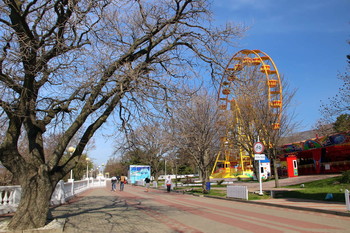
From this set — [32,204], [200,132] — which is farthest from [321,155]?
[32,204]

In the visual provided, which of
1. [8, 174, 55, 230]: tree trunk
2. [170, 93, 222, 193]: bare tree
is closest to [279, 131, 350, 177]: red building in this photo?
[170, 93, 222, 193]: bare tree

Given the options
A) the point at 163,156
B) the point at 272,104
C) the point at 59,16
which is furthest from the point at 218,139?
the point at 59,16

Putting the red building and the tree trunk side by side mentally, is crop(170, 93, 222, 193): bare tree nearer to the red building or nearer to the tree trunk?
the red building

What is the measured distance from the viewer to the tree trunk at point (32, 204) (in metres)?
8.20

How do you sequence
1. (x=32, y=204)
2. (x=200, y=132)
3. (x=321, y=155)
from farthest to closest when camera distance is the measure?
(x=321, y=155) → (x=200, y=132) → (x=32, y=204)

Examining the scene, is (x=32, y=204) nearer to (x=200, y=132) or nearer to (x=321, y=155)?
(x=200, y=132)

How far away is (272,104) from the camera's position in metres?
28.0

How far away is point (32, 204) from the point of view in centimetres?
837

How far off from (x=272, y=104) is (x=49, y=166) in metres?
22.9

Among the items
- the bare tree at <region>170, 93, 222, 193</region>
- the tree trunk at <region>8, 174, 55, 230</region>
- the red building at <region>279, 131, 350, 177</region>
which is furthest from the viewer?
the red building at <region>279, 131, 350, 177</region>

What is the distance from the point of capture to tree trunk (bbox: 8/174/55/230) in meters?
8.20

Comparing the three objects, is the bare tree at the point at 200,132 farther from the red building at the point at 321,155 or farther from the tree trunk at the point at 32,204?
the tree trunk at the point at 32,204

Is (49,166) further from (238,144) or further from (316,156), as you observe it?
(316,156)

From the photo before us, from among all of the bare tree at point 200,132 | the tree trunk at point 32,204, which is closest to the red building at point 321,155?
the bare tree at point 200,132
